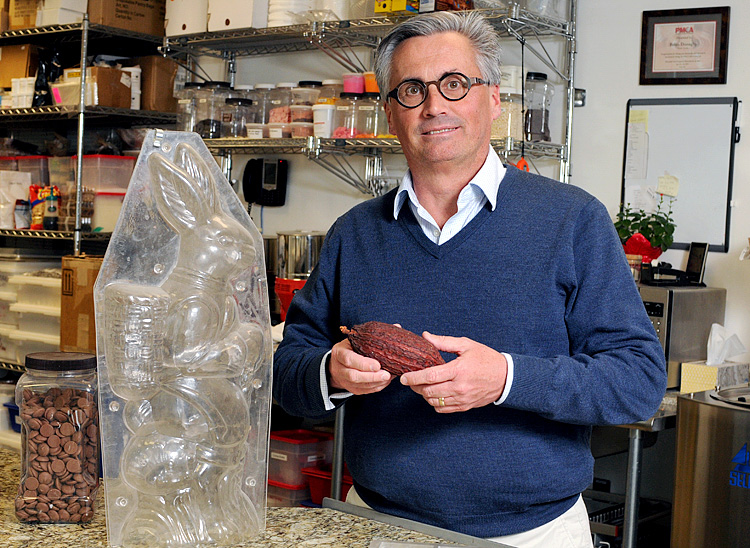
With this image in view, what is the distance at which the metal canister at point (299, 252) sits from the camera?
3.16 meters

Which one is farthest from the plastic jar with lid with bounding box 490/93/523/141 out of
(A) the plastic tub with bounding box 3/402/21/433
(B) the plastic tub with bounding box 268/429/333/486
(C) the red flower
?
(A) the plastic tub with bounding box 3/402/21/433

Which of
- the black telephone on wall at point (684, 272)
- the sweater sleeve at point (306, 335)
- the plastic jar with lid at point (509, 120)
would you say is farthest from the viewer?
the plastic jar with lid at point (509, 120)

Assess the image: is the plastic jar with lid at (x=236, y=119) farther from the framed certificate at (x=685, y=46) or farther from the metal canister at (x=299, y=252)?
the framed certificate at (x=685, y=46)

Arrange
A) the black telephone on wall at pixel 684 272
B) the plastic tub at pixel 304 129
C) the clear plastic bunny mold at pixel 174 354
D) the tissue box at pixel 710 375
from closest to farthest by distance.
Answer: the clear plastic bunny mold at pixel 174 354 → the tissue box at pixel 710 375 → the black telephone on wall at pixel 684 272 → the plastic tub at pixel 304 129

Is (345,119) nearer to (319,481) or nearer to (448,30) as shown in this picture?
(319,481)

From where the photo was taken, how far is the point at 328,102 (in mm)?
3148

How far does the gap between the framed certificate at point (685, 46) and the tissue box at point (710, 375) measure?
90 cm

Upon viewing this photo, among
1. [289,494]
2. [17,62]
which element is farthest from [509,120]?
[17,62]

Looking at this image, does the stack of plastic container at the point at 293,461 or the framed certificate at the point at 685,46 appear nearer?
the framed certificate at the point at 685,46

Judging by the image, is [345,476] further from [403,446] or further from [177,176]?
[177,176]

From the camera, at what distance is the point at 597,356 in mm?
1272

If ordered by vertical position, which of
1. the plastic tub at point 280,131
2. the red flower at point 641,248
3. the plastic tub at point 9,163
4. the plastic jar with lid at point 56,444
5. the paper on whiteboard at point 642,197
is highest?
the plastic tub at point 280,131

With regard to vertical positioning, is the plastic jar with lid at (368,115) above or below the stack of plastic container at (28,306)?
above

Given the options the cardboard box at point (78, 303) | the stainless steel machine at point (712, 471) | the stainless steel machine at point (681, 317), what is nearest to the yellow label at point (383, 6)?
the stainless steel machine at point (681, 317)
